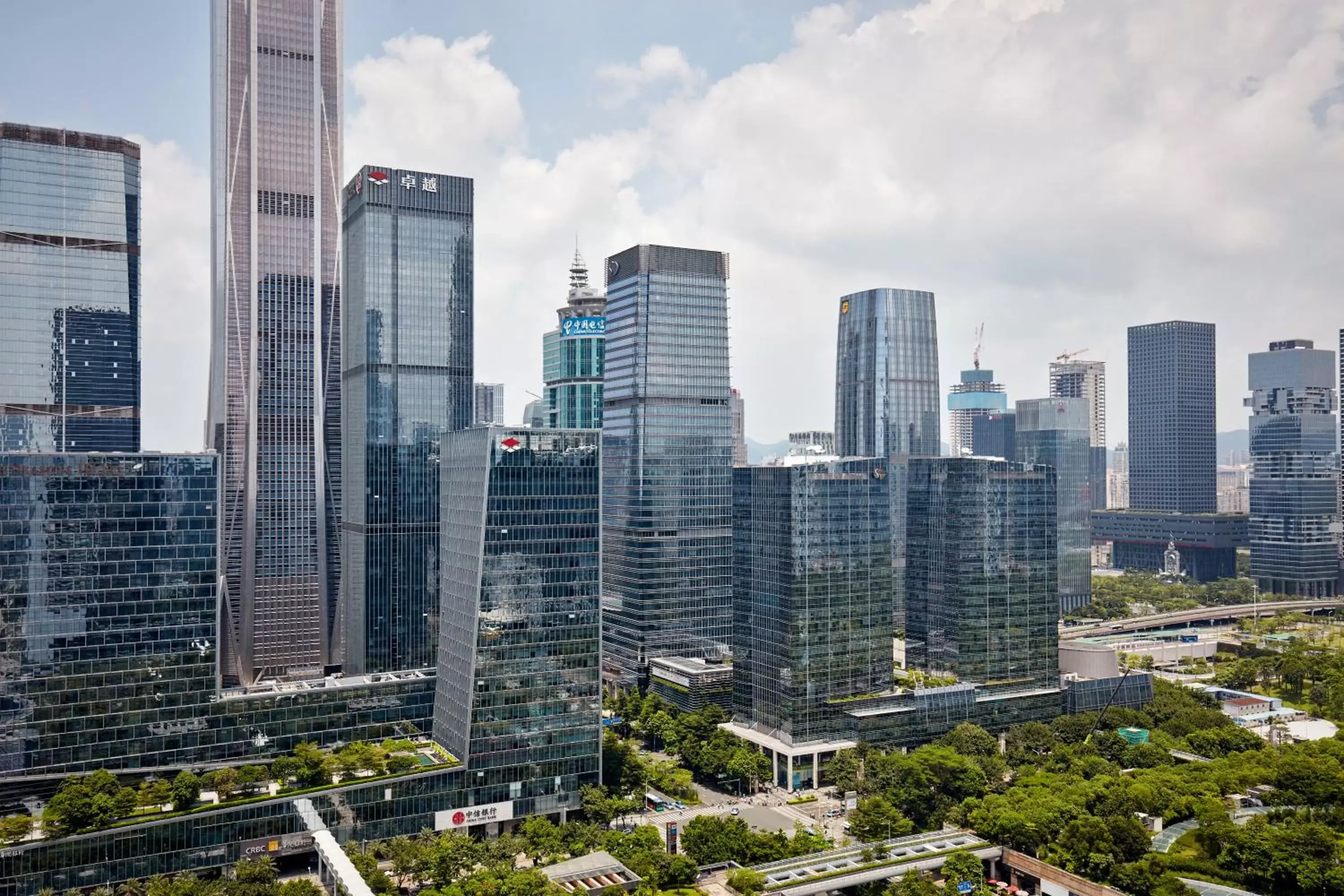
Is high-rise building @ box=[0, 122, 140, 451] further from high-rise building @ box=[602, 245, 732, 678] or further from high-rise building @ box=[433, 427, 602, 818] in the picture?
high-rise building @ box=[433, 427, 602, 818]

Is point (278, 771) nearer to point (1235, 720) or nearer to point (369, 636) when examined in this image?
point (369, 636)

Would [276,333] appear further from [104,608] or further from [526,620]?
[526,620]

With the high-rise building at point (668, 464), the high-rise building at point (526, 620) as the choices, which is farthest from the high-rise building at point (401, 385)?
the high-rise building at point (526, 620)

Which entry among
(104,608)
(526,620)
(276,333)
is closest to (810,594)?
(526,620)

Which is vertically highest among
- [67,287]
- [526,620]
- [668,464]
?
[67,287]

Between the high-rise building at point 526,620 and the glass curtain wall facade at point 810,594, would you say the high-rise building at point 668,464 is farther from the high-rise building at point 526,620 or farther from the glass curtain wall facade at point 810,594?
the high-rise building at point 526,620

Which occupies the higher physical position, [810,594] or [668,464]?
[668,464]

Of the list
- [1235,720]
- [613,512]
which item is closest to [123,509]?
[613,512]

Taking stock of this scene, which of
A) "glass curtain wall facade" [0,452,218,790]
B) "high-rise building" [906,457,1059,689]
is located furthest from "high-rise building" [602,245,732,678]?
"glass curtain wall facade" [0,452,218,790]
